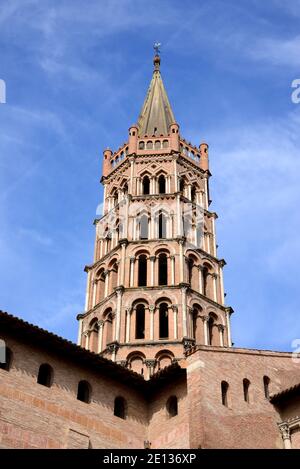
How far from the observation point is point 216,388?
24.7 m

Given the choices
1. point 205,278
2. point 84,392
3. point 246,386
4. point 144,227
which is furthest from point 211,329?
point 84,392

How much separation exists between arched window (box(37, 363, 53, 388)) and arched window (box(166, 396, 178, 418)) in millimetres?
4995

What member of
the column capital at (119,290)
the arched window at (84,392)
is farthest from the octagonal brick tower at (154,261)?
the arched window at (84,392)

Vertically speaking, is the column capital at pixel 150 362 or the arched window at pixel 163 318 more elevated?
the arched window at pixel 163 318

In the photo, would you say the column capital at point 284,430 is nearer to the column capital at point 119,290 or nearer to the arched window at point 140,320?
the arched window at point 140,320

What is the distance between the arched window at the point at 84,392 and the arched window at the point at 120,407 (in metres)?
1.54

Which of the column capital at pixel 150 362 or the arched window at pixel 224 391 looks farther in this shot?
the column capital at pixel 150 362

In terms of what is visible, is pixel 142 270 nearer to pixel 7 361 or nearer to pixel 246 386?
pixel 246 386

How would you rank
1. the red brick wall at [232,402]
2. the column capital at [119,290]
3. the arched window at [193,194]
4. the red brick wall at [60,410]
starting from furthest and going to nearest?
the arched window at [193,194] < the column capital at [119,290] < the red brick wall at [232,402] < the red brick wall at [60,410]

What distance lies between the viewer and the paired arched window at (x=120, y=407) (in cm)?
2695

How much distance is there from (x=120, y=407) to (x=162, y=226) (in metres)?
18.5

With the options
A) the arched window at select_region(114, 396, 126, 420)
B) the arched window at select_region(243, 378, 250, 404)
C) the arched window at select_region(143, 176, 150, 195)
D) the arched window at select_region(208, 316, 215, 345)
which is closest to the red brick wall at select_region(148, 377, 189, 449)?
the arched window at select_region(114, 396, 126, 420)

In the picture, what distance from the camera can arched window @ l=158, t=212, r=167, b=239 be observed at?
4372cm
